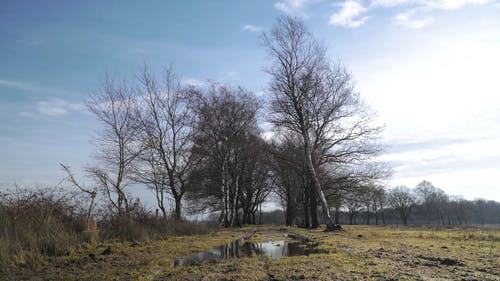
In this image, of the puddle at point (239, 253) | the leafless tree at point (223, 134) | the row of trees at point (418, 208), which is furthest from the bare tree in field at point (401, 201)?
the puddle at point (239, 253)

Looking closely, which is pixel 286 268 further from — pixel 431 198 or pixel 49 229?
pixel 431 198

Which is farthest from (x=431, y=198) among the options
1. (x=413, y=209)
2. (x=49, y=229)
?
(x=49, y=229)

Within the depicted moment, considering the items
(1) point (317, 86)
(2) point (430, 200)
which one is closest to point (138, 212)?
(1) point (317, 86)

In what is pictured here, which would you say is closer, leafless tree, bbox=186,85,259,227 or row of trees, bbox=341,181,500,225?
leafless tree, bbox=186,85,259,227

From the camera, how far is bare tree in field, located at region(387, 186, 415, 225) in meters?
85.5

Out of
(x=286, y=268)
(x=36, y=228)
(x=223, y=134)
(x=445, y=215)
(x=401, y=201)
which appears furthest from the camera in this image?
(x=445, y=215)

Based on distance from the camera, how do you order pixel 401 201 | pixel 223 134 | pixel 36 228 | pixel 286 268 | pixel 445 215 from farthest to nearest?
pixel 445 215 < pixel 401 201 < pixel 223 134 < pixel 36 228 < pixel 286 268

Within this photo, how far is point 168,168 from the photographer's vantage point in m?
21.5

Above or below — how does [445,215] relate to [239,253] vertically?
below

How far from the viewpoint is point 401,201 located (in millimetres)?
87500

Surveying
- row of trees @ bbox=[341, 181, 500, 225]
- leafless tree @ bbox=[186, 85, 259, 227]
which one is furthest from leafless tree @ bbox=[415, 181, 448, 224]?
leafless tree @ bbox=[186, 85, 259, 227]

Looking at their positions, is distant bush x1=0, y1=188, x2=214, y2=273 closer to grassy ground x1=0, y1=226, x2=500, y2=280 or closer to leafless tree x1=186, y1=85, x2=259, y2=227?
grassy ground x1=0, y1=226, x2=500, y2=280

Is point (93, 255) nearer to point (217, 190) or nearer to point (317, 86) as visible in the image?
point (317, 86)

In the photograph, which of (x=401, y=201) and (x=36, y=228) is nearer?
(x=36, y=228)
